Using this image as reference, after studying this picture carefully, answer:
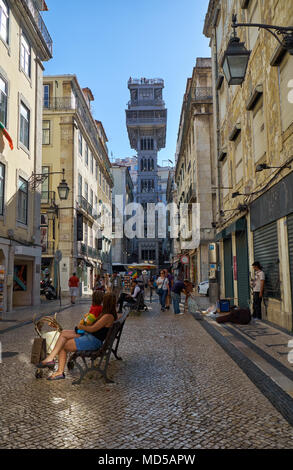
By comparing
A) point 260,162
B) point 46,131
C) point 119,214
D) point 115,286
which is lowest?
point 115,286

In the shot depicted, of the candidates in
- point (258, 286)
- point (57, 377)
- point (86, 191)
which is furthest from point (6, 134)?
point (86, 191)

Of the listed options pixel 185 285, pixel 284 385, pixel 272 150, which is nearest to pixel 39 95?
pixel 185 285

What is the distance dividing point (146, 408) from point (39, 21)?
807 inches

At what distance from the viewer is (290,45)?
17.6ft

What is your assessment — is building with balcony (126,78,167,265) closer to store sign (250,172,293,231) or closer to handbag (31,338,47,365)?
store sign (250,172,293,231)

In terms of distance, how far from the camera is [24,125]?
17828 mm

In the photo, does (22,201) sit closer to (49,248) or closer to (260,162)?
(260,162)

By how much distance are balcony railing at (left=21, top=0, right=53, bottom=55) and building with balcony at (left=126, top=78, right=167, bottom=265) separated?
251 ft

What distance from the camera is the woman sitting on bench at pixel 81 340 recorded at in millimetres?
5262

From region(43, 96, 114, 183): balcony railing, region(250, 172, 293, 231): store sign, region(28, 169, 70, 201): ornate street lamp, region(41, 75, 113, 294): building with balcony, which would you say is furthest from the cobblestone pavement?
region(43, 96, 114, 183): balcony railing

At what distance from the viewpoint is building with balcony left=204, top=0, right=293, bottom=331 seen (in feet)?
31.6
